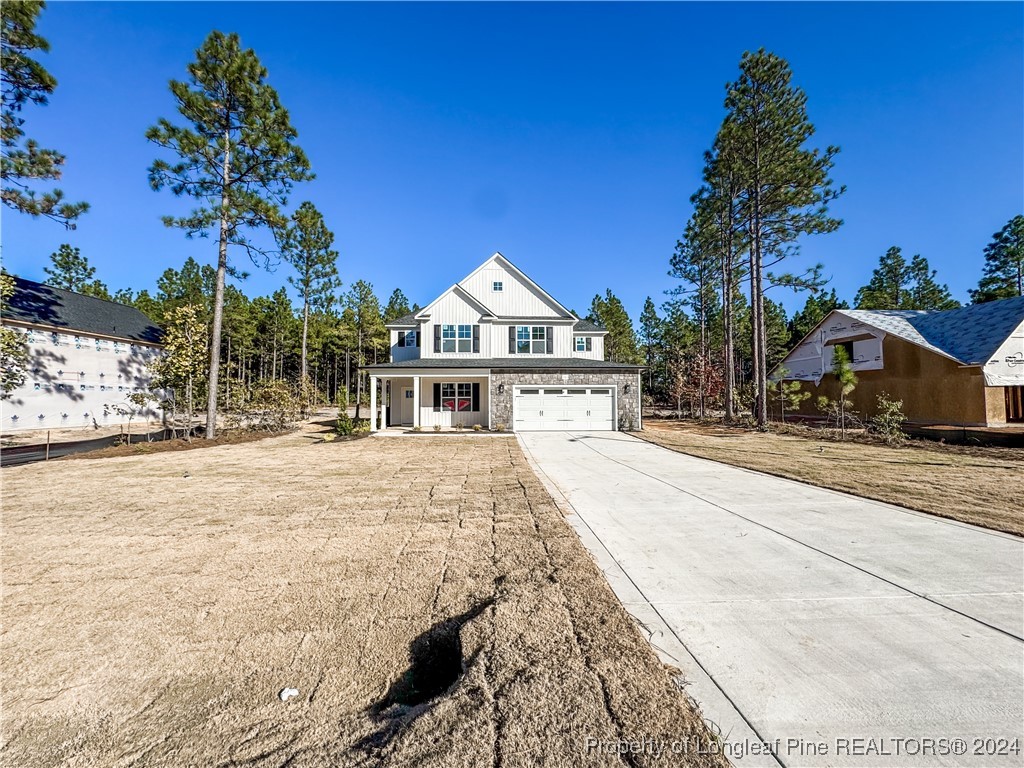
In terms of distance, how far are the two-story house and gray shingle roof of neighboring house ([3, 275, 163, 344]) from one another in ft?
51.7

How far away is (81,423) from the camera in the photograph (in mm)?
19766

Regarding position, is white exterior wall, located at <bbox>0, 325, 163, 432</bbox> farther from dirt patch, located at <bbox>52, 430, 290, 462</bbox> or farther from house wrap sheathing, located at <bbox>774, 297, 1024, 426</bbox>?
house wrap sheathing, located at <bbox>774, 297, 1024, 426</bbox>

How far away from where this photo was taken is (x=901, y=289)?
1511 inches

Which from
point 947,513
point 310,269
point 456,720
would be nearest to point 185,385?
point 310,269

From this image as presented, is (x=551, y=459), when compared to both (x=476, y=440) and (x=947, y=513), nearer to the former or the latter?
(x=476, y=440)

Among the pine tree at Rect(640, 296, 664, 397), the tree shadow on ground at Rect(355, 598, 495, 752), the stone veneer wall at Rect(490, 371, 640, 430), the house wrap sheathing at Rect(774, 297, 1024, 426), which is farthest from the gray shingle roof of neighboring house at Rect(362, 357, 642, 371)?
the pine tree at Rect(640, 296, 664, 397)

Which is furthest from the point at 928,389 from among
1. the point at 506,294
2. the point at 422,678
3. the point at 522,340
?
the point at 422,678

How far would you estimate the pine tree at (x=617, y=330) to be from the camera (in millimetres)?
40969

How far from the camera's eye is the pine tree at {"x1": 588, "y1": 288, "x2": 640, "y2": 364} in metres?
41.0

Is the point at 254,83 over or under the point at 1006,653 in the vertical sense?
over

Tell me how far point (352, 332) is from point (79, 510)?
30369 mm

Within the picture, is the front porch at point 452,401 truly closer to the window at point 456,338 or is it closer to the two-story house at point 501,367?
the two-story house at point 501,367

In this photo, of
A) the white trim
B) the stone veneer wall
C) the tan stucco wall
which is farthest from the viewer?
the white trim

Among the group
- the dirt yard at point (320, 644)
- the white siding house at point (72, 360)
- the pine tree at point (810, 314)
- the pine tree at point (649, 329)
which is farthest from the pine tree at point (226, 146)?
the pine tree at point (810, 314)
